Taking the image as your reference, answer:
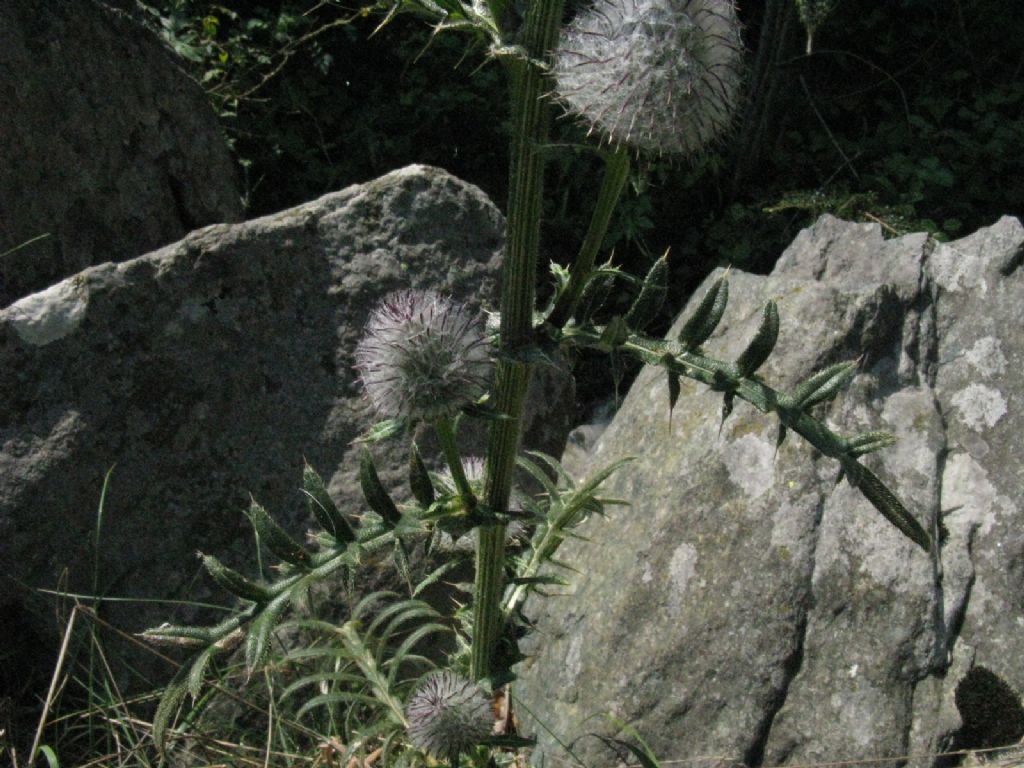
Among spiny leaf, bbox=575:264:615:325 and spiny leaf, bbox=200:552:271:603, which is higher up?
spiny leaf, bbox=575:264:615:325

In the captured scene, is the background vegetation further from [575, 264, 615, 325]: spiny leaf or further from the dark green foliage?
[575, 264, 615, 325]: spiny leaf

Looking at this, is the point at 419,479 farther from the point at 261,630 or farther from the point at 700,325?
the point at 700,325

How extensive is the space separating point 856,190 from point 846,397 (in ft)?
7.55

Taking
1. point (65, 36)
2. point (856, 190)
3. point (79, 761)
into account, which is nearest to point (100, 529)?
point (79, 761)

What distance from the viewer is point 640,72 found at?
168 cm

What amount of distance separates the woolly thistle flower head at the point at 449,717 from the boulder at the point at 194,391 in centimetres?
117

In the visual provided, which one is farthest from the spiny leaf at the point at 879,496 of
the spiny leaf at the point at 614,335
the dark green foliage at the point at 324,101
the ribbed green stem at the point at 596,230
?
the dark green foliage at the point at 324,101

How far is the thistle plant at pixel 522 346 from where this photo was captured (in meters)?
1.69

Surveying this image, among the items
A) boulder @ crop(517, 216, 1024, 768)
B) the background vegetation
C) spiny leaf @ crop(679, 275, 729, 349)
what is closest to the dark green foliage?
the background vegetation

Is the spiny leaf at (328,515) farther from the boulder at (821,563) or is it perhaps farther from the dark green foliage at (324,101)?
the dark green foliage at (324,101)

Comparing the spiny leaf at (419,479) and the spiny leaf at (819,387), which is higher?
the spiny leaf at (819,387)

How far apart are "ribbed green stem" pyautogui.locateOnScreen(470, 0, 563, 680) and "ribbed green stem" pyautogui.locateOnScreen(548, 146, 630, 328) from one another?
0.21 ft

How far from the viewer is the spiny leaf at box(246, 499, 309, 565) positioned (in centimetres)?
202

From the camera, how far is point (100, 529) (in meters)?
3.12
